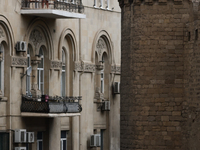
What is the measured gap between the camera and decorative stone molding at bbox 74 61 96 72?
46.7m

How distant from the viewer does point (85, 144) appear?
47.5m

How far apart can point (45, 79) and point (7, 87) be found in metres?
2.95

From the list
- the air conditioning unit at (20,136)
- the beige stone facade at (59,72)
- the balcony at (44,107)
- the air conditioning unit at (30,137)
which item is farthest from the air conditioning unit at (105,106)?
the air conditioning unit at (20,136)

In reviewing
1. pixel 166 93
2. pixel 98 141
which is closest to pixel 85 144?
pixel 98 141

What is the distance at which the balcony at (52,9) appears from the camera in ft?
140

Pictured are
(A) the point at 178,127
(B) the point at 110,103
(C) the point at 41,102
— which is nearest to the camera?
(A) the point at 178,127

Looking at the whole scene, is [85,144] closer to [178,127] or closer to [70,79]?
[70,79]

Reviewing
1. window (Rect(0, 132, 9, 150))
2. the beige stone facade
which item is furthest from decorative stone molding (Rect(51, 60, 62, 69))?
window (Rect(0, 132, 9, 150))

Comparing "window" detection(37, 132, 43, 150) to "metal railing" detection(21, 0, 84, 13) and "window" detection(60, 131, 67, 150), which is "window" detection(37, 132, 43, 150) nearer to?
"window" detection(60, 131, 67, 150)

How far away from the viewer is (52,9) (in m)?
42.8

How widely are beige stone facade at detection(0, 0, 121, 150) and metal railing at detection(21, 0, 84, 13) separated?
0.03 metres

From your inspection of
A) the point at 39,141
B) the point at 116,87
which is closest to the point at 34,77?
the point at 39,141

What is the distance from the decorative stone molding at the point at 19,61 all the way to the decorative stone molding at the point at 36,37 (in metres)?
1.08

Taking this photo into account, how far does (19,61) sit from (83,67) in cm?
523
